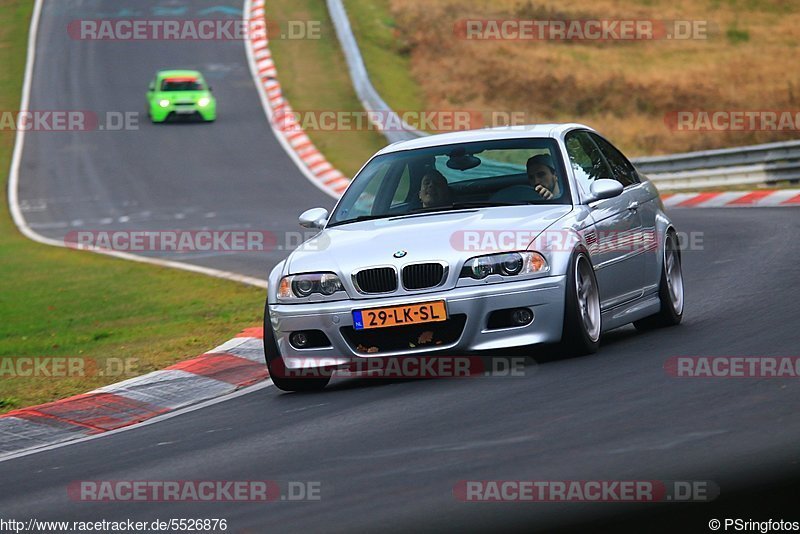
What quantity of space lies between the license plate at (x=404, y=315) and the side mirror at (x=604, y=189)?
4.87 feet

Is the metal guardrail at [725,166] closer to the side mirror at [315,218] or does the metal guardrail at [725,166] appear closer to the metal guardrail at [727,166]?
the metal guardrail at [727,166]

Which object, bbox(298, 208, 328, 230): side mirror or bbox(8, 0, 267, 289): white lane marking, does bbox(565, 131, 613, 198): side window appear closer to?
bbox(298, 208, 328, 230): side mirror

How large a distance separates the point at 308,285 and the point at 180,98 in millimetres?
27265

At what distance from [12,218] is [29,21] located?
2288 centimetres

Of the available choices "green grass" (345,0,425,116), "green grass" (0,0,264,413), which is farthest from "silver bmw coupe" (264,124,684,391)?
"green grass" (345,0,425,116)

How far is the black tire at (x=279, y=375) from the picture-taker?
9.16m

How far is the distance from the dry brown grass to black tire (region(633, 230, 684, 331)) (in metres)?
22.6

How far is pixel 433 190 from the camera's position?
9.83m

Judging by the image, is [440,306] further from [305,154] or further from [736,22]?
[736,22]

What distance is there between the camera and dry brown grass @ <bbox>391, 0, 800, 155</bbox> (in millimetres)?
37188

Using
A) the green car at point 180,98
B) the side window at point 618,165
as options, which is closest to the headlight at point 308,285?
the side window at point 618,165

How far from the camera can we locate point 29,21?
1902 inches

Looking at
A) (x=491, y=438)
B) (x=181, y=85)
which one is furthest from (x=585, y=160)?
(x=181, y=85)

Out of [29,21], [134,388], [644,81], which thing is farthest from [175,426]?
[29,21]
